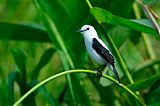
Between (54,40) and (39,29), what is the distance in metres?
0.21

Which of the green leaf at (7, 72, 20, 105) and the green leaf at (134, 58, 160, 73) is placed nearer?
the green leaf at (7, 72, 20, 105)

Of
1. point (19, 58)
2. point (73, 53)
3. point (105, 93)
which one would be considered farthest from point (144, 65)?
point (19, 58)

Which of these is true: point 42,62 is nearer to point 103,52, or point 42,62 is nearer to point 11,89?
point 11,89

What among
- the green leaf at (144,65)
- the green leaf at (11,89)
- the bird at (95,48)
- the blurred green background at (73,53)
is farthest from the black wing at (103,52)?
the green leaf at (144,65)

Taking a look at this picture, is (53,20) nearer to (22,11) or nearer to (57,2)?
(57,2)

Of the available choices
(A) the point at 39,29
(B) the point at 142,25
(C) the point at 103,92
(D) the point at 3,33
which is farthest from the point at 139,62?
(B) the point at 142,25

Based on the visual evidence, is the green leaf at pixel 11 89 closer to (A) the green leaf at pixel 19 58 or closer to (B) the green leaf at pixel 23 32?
(A) the green leaf at pixel 19 58

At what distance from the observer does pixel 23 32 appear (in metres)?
1.58

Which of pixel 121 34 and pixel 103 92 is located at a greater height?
pixel 121 34

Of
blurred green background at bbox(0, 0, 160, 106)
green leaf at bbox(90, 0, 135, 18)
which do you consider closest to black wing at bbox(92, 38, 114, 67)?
blurred green background at bbox(0, 0, 160, 106)

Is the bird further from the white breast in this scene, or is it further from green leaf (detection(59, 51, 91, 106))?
green leaf (detection(59, 51, 91, 106))

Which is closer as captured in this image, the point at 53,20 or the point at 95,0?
the point at 95,0

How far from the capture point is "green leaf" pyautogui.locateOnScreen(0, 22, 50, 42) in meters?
1.55

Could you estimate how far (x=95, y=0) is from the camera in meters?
1.23
